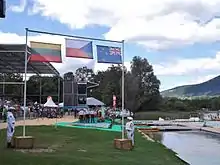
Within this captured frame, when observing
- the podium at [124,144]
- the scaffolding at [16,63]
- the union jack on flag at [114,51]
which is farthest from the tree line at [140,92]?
the podium at [124,144]

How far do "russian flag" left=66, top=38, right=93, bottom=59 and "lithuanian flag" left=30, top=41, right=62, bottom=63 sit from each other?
18.7 inches

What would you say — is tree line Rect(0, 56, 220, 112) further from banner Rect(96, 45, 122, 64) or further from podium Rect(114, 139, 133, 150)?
podium Rect(114, 139, 133, 150)

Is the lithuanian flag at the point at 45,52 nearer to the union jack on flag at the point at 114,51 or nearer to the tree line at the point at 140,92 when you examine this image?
the union jack on flag at the point at 114,51

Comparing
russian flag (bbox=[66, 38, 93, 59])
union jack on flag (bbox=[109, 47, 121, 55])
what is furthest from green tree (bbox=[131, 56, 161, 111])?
russian flag (bbox=[66, 38, 93, 59])

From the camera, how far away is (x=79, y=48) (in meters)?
18.6

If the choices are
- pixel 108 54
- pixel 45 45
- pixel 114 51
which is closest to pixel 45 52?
pixel 45 45

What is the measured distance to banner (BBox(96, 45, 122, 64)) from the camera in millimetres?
19109

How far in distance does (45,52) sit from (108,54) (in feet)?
9.31

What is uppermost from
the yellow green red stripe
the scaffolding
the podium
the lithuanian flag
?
the scaffolding

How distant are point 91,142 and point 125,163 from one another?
753cm

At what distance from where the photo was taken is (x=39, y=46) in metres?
18.1

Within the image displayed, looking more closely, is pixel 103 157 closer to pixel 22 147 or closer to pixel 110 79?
pixel 22 147

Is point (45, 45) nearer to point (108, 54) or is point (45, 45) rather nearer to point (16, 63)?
point (108, 54)

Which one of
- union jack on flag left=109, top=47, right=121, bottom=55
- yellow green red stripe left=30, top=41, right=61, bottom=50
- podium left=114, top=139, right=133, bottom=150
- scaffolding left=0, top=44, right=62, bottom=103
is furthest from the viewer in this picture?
scaffolding left=0, top=44, right=62, bottom=103
